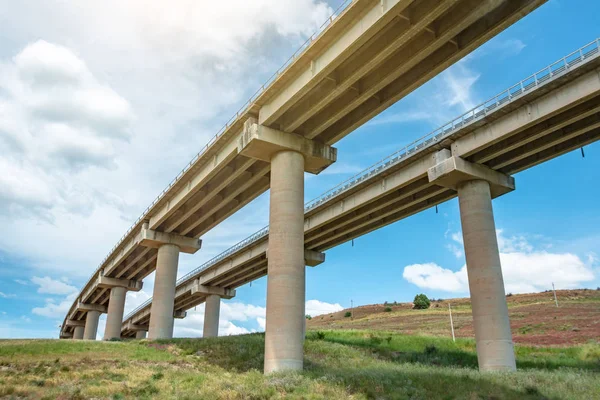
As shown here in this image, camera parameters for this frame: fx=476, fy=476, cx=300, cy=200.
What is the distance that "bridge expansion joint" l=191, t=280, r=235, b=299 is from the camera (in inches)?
2457

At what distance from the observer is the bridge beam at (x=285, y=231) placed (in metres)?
20.1

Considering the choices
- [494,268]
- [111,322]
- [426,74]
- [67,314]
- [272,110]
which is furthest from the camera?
[67,314]

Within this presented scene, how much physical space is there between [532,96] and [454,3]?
9.42 meters

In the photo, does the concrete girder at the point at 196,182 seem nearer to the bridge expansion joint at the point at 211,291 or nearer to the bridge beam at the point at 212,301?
the bridge expansion joint at the point at 211,291

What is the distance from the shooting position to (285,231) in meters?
21.6

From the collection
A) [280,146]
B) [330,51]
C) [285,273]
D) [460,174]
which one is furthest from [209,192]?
[330,51]

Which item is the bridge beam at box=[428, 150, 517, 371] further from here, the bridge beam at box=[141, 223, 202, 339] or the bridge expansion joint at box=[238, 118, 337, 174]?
the bridge beam at box=[141, 223, 202, 339]

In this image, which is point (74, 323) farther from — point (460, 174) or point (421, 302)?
point (460, 174)

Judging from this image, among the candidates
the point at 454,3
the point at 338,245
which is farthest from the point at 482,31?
the point at 338,245

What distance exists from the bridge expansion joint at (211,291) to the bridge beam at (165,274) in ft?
→ 62.6

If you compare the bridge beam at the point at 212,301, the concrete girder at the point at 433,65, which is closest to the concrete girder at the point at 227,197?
the concrete girder at the point at 433,65

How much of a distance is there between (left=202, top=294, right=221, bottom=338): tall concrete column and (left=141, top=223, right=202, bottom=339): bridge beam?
64.0 ft

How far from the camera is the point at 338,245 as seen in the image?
147 feet

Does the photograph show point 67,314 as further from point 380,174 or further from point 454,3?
point 454,3
